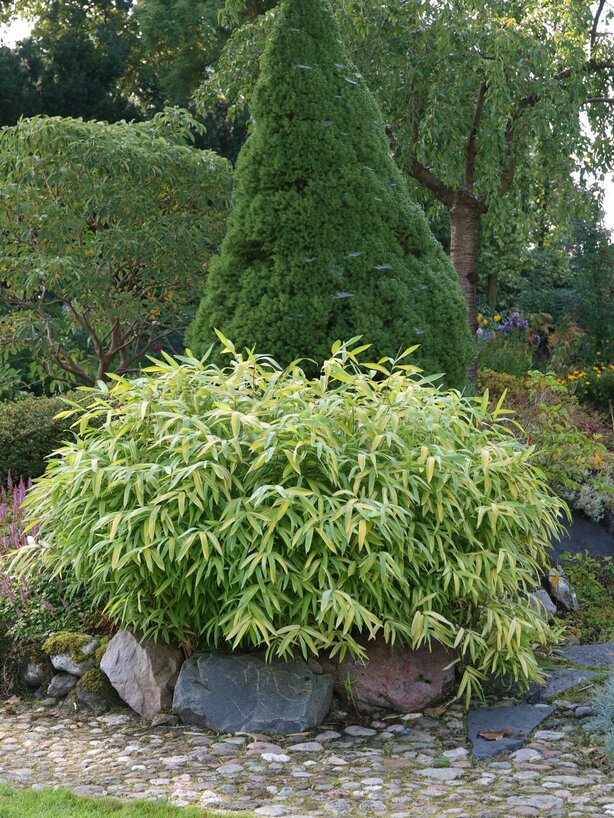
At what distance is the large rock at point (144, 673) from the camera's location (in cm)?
411

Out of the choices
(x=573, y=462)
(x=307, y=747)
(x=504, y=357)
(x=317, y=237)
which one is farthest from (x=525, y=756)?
(x=504, y=357)

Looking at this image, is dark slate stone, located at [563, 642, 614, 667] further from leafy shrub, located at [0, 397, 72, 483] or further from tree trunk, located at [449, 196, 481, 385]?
tree trunk, located at [449, 196, 481, 385]

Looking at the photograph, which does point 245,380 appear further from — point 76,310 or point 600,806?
point 76,310

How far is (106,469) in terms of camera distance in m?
4.08

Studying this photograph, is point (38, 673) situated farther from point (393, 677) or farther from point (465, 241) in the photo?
point (465, 241)

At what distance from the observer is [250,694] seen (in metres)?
3.98

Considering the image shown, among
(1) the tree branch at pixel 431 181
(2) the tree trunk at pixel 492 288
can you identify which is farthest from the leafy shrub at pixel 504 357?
(2) the tree trunk at pixel 492 288

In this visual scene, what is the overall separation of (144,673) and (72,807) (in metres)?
1.15

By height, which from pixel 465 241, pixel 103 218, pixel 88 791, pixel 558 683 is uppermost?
pixel 465 241

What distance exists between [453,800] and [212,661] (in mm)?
1319

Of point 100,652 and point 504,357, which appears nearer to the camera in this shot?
point 100,652

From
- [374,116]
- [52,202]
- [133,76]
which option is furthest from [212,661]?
[133,76]

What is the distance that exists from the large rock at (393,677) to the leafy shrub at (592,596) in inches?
57.3

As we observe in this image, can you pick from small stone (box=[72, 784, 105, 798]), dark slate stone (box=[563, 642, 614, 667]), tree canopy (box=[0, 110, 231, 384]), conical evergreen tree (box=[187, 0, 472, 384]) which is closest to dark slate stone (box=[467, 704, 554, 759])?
dark slate stone (box=[563, 642, 614, 667])
